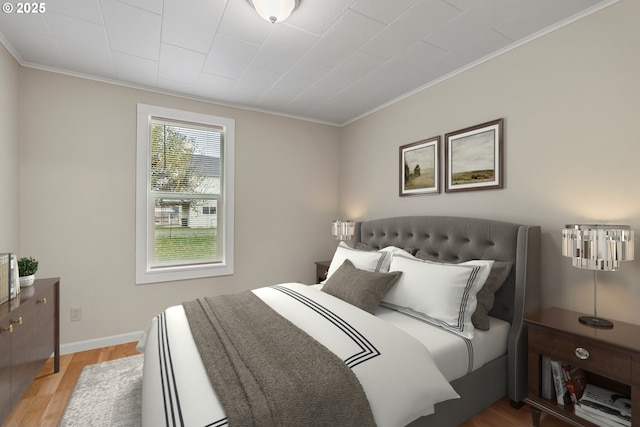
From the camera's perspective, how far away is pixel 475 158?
2508mm

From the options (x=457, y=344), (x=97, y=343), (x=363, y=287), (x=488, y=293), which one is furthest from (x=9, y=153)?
(x=488, y=293)

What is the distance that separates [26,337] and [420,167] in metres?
3.32

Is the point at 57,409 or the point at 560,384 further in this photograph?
the point at 57,409

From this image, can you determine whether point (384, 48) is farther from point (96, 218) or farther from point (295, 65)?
point (96, 218)

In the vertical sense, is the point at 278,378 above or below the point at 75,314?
above

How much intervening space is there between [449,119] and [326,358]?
2325mm

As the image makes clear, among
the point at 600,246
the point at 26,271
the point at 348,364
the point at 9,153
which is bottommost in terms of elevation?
the point at 348,364

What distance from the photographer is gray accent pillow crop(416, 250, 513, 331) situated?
6.34 feet

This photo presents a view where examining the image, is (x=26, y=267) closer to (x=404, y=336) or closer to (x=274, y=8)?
(x=274, y=8)

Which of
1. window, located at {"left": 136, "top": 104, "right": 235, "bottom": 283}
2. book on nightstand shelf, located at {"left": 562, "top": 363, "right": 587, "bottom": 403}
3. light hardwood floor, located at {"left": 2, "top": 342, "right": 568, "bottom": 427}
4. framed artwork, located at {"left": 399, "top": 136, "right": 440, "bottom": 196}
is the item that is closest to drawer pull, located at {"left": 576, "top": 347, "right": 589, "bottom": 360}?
book on nightstand shelf, located at {"left": 562, "top": 363, "right": 587, "bottom": 403}

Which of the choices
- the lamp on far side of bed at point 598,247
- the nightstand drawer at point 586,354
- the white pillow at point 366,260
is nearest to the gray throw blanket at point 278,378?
the white pillow at point 366,260

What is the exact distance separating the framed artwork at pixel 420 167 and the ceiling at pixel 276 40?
0.59 m

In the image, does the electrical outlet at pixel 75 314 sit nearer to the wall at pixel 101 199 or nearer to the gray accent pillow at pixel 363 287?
the wall at pixel 101 199

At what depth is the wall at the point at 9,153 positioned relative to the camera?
223cm
